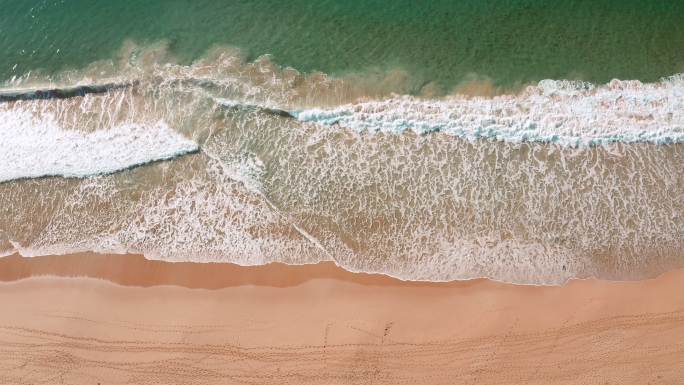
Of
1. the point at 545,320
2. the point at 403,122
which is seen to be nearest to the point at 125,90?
the point at 403,122

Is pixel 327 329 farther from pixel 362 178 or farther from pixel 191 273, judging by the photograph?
pixel 362 178

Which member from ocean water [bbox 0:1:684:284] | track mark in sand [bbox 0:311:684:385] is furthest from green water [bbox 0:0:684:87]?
track mark in sand [bbox 0:311:684:385]

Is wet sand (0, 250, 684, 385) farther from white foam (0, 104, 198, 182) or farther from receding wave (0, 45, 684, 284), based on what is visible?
white foam (0, 104, 198, 182)

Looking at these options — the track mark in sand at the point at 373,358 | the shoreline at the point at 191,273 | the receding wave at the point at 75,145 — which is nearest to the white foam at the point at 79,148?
the receding wave at the point at 75,145

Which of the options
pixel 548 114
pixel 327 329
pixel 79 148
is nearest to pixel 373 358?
pixel 327 329

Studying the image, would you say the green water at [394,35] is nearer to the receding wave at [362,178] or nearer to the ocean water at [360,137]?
the ocean water at [360,137]
